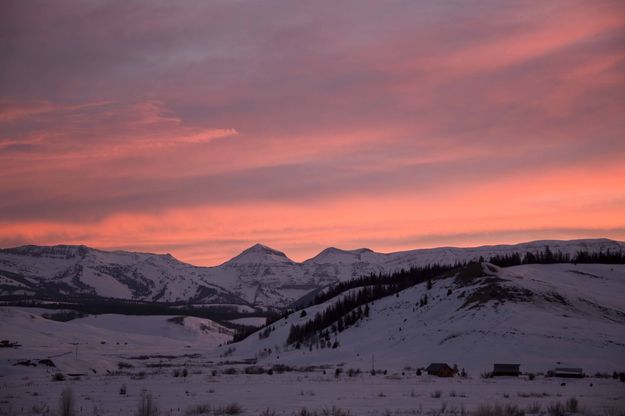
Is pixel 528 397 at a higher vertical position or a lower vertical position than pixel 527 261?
lower

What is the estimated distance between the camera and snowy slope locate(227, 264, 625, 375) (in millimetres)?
77375

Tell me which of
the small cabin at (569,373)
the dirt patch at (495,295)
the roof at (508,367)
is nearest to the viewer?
the small cabin at (569,373)

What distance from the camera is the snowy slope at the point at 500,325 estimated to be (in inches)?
3046

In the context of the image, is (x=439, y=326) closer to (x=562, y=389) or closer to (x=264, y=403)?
(x=562, y=389)

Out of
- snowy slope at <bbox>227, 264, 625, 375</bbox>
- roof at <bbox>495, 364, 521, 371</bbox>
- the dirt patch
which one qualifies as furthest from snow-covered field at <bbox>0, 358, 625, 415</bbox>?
the dirt patch

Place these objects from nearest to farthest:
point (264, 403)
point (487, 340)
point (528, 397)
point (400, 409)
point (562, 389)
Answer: point (400, 409) → point (264, 403) → point (528, 397) → point (562, 389) → point (487, 340)

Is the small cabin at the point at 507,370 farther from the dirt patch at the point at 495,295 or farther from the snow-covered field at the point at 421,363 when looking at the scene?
the dirt patch at the point at 495,295

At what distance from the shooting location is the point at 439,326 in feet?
328

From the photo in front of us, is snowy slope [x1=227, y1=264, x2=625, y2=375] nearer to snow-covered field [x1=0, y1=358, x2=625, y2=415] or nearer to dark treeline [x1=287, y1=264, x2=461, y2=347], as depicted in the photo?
dark treeline [x1=287, y1=264, x2=461, y2=347]

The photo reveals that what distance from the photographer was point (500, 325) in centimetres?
8900

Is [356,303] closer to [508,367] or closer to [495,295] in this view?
[495,295]

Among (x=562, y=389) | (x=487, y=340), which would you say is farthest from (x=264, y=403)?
(x=487, y=340)

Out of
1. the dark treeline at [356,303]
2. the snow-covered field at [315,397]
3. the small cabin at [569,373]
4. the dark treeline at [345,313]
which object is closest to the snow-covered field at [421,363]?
the snow-covered field at [315,397]

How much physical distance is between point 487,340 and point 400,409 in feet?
188
